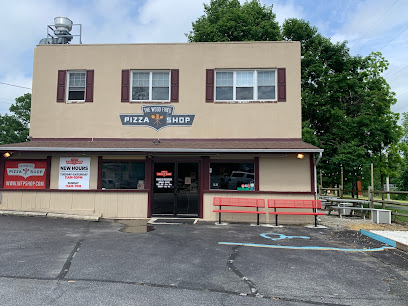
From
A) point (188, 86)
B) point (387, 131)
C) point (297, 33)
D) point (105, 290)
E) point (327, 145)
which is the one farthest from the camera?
point (297, 33)

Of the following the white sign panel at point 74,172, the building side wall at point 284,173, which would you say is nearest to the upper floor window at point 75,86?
the white sign panel at point 74,172

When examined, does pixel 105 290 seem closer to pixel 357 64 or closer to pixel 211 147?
pixel 211 147

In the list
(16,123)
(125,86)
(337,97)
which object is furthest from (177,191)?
(16,123)

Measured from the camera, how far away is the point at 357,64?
24203 millimetres

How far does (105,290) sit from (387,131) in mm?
22938

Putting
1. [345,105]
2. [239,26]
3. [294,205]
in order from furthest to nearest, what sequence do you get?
[239,26] → [345,105] → [294,205]

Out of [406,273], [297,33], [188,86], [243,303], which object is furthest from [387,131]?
Answer: [243,303]

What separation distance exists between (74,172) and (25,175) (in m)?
1.95

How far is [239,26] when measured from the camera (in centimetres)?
2642

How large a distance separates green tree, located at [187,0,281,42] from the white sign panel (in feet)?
58.3

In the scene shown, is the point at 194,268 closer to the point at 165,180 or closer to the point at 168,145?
the point at 165,180

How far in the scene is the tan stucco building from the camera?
479 inches

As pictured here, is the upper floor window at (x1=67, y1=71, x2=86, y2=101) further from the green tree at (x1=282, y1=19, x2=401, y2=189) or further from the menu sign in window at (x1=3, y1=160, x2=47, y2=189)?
the green tree at (x1=282, y1=19, x2=401, y2=189)

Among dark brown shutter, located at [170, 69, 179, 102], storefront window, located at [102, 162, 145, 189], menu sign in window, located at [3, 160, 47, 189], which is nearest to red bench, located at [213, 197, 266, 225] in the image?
storefront window, located at [102, 162, 145, 189]
